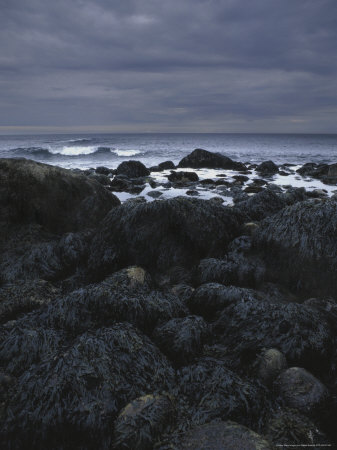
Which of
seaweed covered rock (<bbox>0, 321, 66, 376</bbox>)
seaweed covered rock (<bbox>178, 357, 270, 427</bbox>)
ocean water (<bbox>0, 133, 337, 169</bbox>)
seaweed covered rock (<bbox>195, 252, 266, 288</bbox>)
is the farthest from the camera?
ocean water (<bbox>0, 133, 337, 169</bbox>)

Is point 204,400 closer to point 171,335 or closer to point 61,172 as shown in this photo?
point 171,335

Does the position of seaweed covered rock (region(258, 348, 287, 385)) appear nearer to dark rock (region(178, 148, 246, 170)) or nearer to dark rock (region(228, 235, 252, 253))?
dark rock (region(228, 235, 252, 253))

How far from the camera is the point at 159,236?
5035 millimetres

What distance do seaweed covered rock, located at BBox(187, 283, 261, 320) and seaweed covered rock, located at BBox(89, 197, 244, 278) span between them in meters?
1.18

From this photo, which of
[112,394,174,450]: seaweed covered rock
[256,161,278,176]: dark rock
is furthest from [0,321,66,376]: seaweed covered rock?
[256,161,278,176]: dark rock

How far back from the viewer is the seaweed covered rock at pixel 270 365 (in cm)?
251

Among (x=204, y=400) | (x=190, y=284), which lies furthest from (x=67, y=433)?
(x=190, y=284)

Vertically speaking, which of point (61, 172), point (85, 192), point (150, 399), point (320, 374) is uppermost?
point (61, 172)

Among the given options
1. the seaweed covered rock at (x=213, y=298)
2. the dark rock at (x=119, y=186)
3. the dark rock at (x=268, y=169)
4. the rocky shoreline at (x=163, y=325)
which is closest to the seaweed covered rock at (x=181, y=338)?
the rocky shoreline at (x=163, y=325)

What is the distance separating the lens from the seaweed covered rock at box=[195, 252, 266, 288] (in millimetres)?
4230

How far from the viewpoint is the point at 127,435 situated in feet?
6.37

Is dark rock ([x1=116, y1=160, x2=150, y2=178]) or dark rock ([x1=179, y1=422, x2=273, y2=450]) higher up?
dark rock ([x1=116, y1=160, x2=150, y2=178])

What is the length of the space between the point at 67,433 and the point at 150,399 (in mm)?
598

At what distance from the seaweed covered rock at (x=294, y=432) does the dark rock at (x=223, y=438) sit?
0.83 ft
